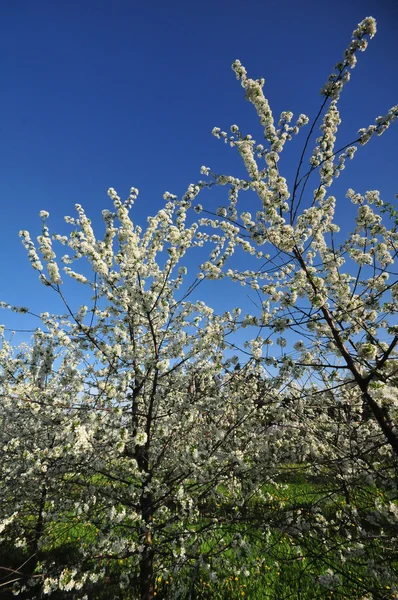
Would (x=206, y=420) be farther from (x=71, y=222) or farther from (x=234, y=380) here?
(x=71, y=222)

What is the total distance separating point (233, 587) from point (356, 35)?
8.36 m

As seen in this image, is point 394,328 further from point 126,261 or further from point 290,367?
point 126,261

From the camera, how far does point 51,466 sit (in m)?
4.47

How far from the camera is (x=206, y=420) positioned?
19.4 ft

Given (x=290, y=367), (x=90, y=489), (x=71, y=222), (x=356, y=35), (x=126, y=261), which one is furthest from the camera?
(x=71, y=222)

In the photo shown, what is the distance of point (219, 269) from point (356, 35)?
347 centimetres

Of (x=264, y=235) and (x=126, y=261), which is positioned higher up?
(x=126, y=261)

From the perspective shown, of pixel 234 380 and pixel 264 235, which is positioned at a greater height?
pixel 264 235

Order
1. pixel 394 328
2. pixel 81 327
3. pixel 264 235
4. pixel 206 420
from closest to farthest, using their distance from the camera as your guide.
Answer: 1. pixel 394 328
2. pixel 264 235
3. pixel 81 327
4. pixel 206 420

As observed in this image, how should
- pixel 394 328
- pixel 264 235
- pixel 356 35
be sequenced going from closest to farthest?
pixel 394 328 < pixel 356 35 < pixel 264 235

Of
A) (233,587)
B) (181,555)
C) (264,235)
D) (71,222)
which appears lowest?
(233,587)

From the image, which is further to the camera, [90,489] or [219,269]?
[219,269]

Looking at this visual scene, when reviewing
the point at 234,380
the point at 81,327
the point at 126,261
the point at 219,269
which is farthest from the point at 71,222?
the point at 234,380

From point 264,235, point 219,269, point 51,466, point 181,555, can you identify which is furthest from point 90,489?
point 264,235
